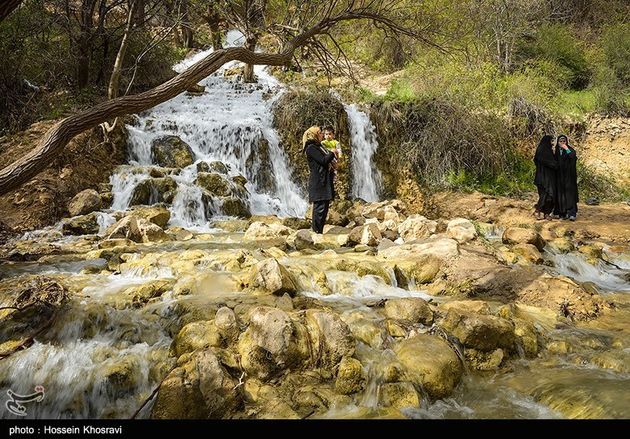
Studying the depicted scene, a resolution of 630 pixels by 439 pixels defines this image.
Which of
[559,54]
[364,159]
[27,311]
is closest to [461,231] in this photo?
[364,159]

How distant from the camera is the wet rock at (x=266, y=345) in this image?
3010mm

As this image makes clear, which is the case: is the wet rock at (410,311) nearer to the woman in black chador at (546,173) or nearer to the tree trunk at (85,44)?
the woman in black chador at (546,173)

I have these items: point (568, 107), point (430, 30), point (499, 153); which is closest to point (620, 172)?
point (568, 107)

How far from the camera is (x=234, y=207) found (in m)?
9.08

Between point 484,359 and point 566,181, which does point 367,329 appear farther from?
point 566,181

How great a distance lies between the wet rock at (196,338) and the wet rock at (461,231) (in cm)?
440

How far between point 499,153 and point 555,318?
7752 millimetres

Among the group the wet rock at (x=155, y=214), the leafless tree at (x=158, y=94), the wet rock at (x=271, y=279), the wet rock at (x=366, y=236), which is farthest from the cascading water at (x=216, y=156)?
the wet rock at (x=271, y=279)

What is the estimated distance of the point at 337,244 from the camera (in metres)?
6.65

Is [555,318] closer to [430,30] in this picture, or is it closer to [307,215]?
[430,30]

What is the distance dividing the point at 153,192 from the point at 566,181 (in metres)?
8.71

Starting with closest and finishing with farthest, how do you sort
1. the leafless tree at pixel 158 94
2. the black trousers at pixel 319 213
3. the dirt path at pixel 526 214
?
the leafless tree at pixel 158 94, the black trousers at pixel 319 213, the dirt path at pixel 526 214

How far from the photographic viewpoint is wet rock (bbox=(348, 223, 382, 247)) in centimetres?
662

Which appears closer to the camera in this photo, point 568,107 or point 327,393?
point 327,393
